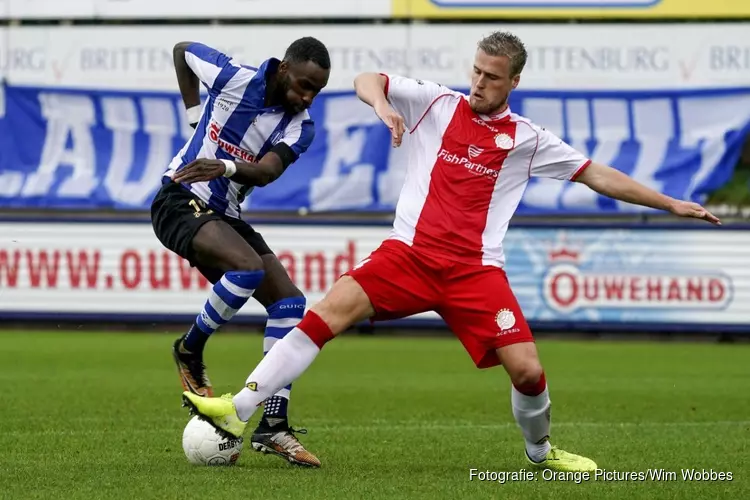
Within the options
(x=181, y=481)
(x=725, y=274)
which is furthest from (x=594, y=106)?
(x=181, y=481)

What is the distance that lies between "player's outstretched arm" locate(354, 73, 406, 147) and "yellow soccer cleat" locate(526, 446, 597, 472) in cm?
201

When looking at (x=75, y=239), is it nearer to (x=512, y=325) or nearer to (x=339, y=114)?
(x=339, y=114)

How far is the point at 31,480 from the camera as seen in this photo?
6.55 m

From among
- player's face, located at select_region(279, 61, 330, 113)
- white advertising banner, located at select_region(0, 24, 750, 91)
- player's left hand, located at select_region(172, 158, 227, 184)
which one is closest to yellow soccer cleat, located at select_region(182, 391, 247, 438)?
player's left hand, located at select_region(172, 158, 227, 184)

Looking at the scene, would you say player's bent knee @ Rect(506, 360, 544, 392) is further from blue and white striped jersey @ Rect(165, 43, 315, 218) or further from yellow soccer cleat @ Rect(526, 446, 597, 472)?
blue and white striped jersey @ Rect(165, 43, 315, 218)

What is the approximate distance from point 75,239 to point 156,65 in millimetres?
2848

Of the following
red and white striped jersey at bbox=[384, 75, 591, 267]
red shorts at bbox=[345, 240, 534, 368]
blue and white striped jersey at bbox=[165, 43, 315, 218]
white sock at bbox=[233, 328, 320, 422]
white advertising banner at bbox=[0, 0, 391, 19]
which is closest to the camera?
white sock at bbox=[233, 328, 320, 422]

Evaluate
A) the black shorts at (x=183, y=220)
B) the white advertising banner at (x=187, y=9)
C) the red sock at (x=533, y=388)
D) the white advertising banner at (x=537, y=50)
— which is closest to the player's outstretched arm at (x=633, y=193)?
the red sock at (x=533, y=388)

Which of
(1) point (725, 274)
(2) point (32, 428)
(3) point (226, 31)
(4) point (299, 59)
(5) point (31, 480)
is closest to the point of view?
(5) point (31, 480)

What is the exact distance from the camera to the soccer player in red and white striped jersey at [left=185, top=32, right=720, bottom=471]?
6887 mm

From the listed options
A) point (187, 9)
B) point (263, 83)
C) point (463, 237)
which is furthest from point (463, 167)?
point (187, 9)

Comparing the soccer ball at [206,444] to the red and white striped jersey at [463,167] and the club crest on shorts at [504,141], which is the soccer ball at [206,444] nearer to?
the red and white striped jersey at [463,167]

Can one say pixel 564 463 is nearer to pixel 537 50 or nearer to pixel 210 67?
pixel 210 67

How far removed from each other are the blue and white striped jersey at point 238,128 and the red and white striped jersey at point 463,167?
3.30 ft
